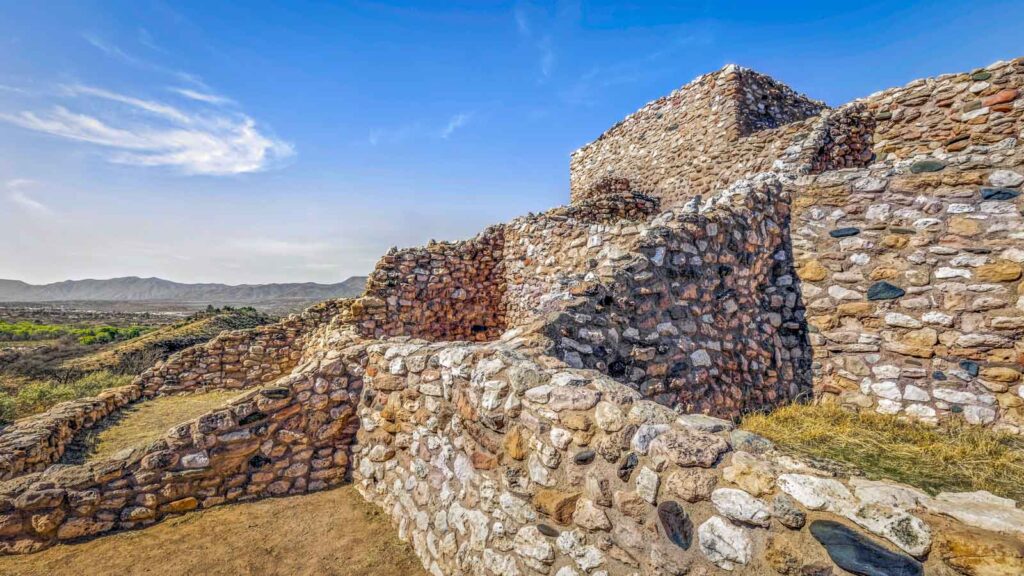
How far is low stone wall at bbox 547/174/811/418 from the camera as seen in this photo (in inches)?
169

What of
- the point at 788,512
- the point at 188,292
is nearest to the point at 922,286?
the point at 788,512

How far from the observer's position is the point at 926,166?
5.03 meters

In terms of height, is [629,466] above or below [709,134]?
below

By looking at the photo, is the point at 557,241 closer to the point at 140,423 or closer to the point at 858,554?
the point at 858,554

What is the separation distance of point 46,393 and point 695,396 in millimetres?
14939

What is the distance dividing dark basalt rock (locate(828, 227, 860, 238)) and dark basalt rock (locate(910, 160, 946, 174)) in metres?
0.83

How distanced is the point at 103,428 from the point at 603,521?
9454 mm

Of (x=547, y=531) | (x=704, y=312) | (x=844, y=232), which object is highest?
(x=844, y=232)

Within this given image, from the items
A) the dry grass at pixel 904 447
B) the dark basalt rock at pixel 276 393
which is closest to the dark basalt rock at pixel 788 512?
the dry grass at pixel 904 447

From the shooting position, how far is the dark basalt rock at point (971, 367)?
4258mm

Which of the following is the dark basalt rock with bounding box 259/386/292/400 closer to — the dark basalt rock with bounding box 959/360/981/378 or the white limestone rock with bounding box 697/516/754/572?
the white limestone rock with bounding box 697/516/754/572

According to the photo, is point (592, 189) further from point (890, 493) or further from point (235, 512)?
point (890, 493)

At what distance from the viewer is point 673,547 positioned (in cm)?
211

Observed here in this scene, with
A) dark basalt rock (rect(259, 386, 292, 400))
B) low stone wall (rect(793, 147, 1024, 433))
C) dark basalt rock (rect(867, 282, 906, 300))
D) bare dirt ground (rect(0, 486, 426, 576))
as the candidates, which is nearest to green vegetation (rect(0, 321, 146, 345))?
bare dirt ground (rect(0, 486, 426, 576))
